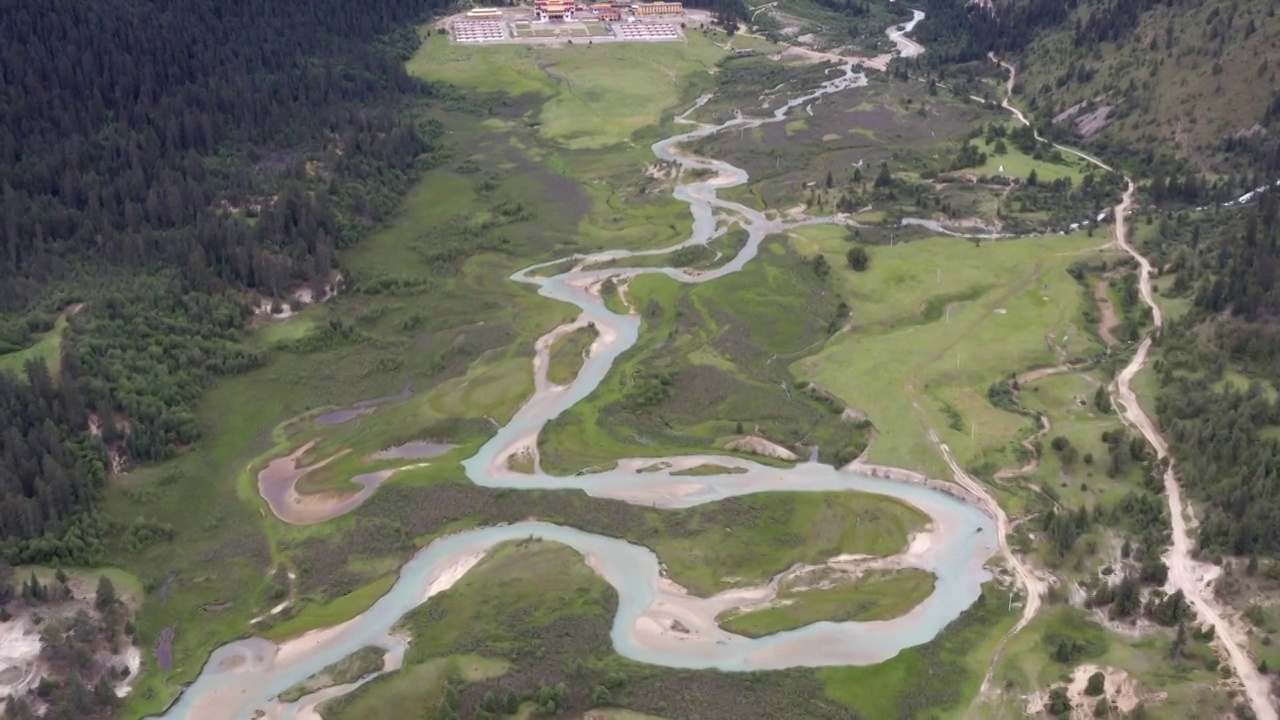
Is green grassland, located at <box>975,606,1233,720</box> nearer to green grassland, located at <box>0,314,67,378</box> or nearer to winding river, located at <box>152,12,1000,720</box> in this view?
winding river, located at <box>152,12,1000,720</box>

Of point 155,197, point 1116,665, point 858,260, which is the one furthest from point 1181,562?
point 155,197

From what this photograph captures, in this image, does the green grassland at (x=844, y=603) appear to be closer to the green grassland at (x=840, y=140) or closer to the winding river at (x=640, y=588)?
the winding river at (x=640, y=588)

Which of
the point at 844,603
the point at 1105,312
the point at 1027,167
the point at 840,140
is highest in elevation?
the point at 840,140

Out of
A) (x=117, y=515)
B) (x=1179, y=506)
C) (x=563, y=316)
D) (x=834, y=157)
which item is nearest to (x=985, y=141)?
(x=834, y=157)

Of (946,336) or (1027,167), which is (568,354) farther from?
(1027,167)

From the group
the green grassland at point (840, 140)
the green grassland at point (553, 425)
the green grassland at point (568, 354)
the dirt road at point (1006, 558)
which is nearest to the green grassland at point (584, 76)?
the green grassland at point (840, 140)

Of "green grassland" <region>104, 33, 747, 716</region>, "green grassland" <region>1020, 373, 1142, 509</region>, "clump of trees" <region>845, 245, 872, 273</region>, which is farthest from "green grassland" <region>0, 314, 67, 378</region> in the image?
"green grassland" <region>1020, 373, 1142, 509</region>

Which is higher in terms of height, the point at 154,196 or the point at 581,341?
the point at 154,196
